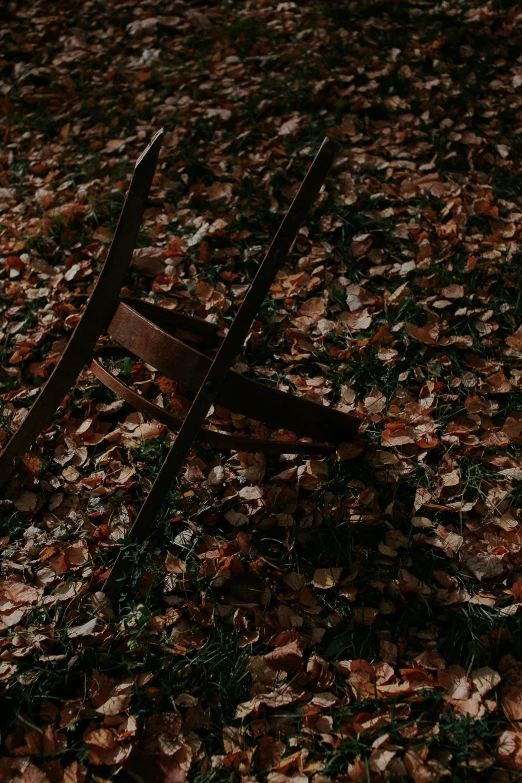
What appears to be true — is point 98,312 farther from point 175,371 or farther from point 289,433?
point 289,433

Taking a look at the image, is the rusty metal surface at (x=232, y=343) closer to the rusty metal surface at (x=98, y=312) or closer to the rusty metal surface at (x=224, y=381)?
the rusty metal surface at (x=224, y=381)

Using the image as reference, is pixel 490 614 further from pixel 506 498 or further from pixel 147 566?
pixel 147 566

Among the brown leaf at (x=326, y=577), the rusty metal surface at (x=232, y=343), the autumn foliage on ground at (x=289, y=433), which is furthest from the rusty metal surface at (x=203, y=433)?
the brown leaf at (x=326, y=577)

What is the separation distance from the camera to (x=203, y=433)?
2037mm

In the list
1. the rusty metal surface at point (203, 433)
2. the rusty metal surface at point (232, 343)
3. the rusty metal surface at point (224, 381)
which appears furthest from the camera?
the rusty metal surface at point (203, 433)

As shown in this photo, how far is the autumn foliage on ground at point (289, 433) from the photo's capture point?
1.87 metres

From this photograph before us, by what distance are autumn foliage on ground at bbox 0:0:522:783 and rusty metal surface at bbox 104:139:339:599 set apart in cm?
14

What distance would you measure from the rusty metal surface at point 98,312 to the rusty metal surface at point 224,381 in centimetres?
7

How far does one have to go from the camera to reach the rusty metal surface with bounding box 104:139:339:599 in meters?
1.82

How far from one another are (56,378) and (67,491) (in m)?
0.45

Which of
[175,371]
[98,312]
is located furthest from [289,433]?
[98,312]

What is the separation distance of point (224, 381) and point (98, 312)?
536 mm

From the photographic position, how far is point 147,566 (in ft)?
7.20

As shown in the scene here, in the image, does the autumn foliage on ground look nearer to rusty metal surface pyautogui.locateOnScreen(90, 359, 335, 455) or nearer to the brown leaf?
the brown leaf
